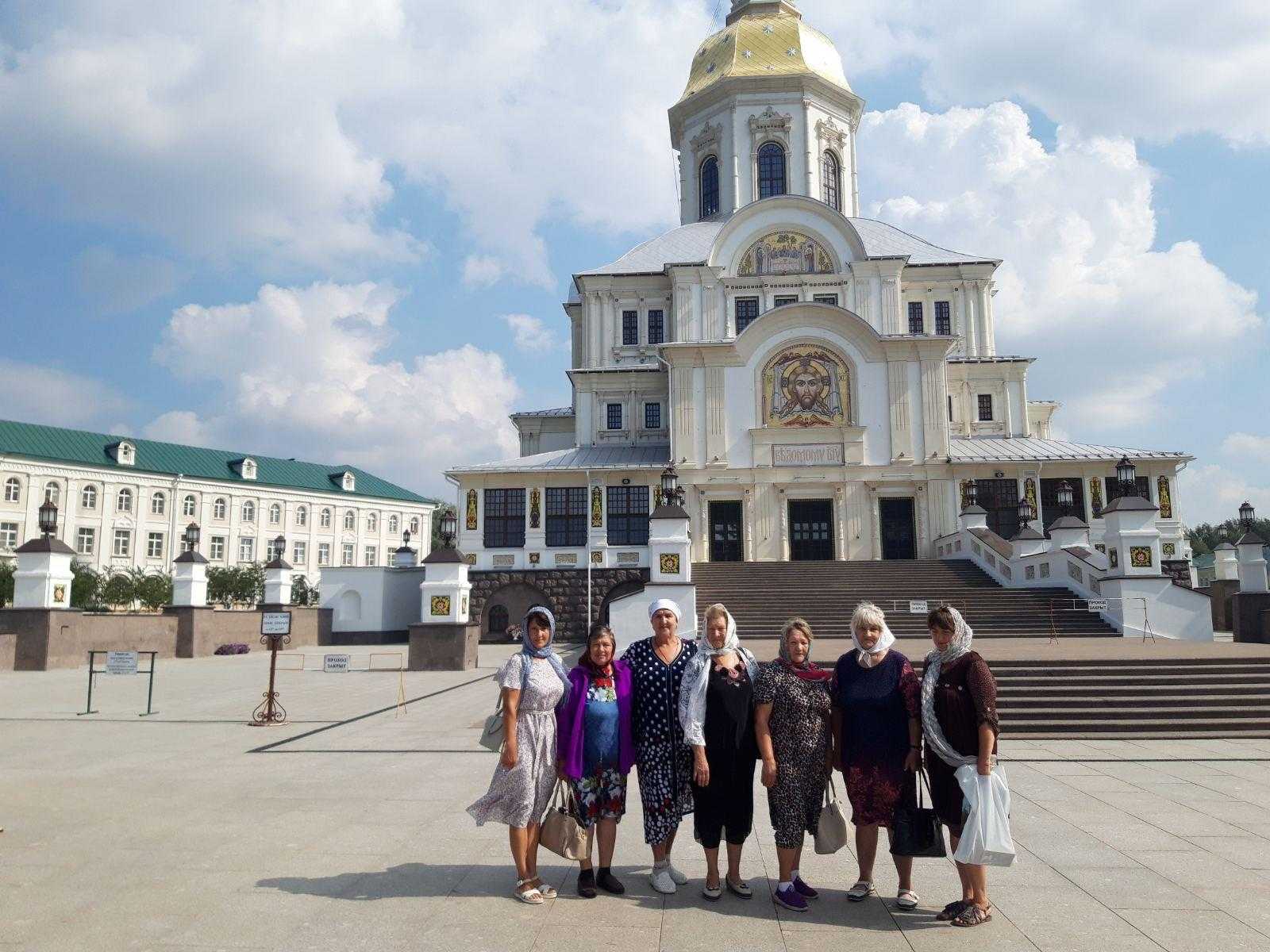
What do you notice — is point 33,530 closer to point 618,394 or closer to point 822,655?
point 618,394

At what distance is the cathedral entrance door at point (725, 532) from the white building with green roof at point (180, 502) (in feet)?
113

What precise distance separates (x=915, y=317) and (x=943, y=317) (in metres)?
1.16

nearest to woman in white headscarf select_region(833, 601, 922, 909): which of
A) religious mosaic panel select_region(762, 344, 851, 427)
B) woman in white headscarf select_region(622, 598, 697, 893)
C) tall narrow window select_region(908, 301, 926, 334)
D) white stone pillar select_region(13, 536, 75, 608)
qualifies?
woman in white headscarf select_region(622, 598, 697, 893)

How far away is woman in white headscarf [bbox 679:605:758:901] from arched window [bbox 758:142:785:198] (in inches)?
1578

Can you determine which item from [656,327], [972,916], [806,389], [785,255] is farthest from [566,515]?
[972,916]

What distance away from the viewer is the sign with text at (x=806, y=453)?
34.2 m

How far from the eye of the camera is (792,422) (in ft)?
113

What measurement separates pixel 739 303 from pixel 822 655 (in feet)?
74.7

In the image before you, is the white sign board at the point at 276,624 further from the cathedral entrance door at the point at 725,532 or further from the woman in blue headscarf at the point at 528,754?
the cathedral entrance door at the point at 725,532

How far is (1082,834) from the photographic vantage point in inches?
282

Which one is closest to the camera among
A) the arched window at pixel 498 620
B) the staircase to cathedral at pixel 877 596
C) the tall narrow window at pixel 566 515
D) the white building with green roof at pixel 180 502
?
the staircase to cathedral at pixel 877 596

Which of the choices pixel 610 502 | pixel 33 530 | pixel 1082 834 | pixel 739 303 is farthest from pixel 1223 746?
pixel 33 530

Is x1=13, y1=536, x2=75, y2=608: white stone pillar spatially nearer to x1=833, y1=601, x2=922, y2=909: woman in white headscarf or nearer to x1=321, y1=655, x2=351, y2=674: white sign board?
x1=321, y1=655, x2=351, y2=674: white sign board

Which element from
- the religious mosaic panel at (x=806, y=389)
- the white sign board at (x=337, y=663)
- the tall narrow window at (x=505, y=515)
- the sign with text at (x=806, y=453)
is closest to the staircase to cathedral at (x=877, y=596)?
the sign with text at (x=806, y=453)
